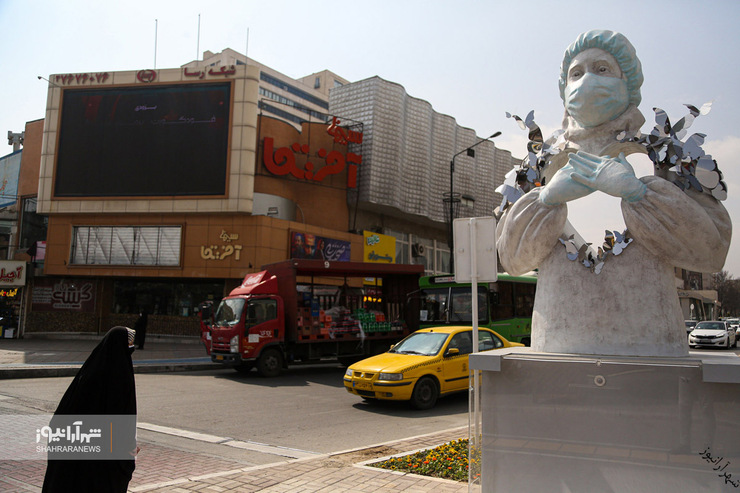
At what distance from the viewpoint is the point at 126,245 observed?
1040 inches

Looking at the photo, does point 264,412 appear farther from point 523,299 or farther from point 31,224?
point 31,224

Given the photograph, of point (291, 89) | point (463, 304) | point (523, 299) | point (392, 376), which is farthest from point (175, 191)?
point (291, 89)

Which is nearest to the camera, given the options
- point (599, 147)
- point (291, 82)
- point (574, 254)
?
point (574, 254)

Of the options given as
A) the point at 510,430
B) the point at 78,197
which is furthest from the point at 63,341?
the point at 510,430

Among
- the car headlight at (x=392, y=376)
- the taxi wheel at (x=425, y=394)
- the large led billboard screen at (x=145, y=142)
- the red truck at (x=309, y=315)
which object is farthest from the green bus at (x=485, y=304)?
the large led billboard screen at (x=145, y=142)

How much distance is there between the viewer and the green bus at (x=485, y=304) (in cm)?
1573

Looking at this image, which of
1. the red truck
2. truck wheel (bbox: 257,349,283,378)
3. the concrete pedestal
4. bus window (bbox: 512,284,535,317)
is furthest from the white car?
the concrete pedestal

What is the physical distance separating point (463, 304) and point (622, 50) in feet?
39.9

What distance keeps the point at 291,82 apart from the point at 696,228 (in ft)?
276

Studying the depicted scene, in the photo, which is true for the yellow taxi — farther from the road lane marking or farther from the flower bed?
the flower bed

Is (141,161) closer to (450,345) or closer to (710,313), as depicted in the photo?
(450,345)

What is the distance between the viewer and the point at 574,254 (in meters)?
4.30

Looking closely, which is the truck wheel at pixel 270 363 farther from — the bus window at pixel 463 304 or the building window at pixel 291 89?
the building window at pixel 291 89

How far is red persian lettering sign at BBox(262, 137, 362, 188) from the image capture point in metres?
26.8
